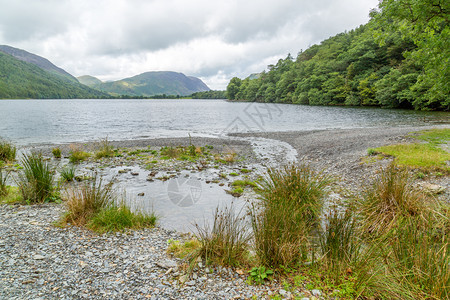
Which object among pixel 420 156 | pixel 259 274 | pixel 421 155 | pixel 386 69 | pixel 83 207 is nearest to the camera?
pixel 259 274

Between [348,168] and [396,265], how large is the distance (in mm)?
9407

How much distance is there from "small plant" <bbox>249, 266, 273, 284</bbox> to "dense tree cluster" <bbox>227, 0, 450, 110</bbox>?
50.3 feet

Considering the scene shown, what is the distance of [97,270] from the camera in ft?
14.2

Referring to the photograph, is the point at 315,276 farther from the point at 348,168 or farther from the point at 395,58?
the point at 395,58

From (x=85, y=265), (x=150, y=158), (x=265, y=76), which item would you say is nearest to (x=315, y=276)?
(x=85, y=265)

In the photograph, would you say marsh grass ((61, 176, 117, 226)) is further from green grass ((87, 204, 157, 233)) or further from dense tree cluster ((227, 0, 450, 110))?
dense tree cluster ((227, 0, 450, 110))

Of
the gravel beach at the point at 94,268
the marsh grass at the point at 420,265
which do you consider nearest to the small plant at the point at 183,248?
the gravel beach at the point at 94,268

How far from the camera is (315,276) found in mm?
4117

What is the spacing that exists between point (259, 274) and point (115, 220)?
422 centimetres

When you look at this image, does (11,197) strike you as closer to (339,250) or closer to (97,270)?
(97,270)

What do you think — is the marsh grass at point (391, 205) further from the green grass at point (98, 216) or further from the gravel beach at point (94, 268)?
the green grass at point (98, 216)

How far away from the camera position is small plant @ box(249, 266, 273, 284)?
4047 millimetres

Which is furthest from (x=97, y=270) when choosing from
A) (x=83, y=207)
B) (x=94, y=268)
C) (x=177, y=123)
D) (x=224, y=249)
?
(x=177, y=123)

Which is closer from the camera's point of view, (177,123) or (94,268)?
(94,268)
